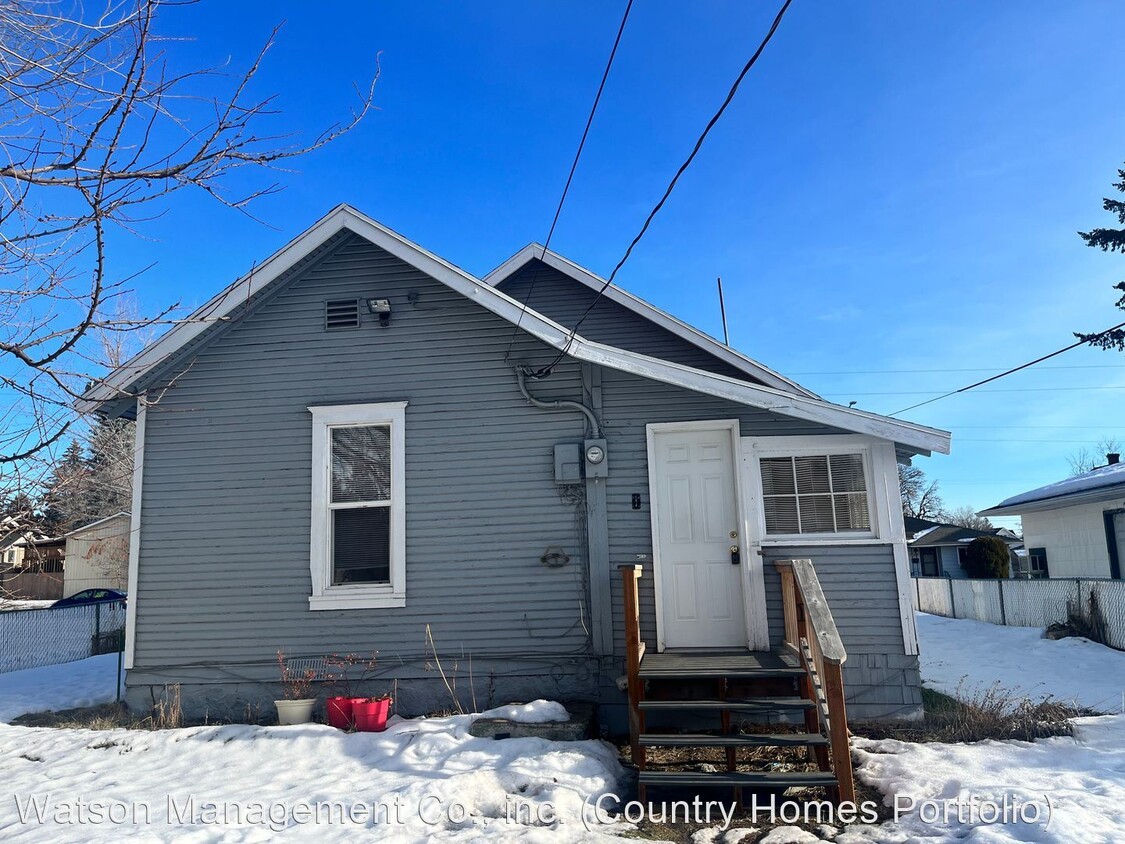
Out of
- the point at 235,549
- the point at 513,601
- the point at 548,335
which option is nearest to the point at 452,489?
the point at 513,601

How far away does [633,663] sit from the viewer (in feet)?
21.0

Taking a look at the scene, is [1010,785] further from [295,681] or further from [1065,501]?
[1065,501]

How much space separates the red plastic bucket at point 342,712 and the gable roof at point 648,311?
475 cm

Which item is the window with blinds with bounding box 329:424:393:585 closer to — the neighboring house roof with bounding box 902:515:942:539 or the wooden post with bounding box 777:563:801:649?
the wooden post with bounding box 777:563:801:649

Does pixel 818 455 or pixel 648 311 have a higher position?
pixel 648 311

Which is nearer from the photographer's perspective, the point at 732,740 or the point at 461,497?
the point at 732,740

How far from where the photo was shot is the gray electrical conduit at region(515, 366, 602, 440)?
786 cm

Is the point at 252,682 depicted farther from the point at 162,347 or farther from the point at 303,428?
the point at 162,347

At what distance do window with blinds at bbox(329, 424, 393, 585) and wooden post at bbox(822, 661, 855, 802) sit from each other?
4.32m

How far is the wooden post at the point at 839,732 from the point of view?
5.36 meters

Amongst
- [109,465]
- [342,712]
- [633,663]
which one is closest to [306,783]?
[342,712]

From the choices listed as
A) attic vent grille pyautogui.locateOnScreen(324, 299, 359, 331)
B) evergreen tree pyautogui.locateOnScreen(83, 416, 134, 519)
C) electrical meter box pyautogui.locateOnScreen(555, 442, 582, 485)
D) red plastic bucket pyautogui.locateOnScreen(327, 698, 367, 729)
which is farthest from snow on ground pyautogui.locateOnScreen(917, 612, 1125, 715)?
evergreen tree pyautogui.locateOnScreen(83, 416, 134, 519)

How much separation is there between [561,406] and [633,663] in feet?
8.63

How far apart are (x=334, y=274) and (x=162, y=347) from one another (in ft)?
5.99
